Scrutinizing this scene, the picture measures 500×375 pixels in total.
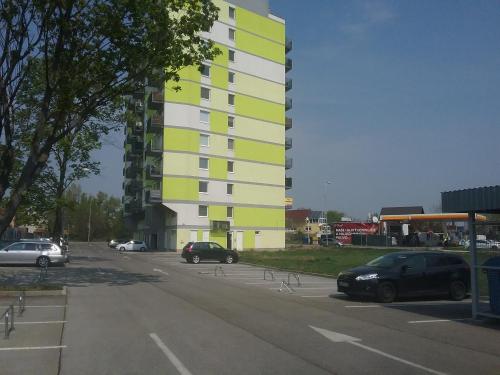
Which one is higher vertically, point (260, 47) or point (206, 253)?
point (260, 47)

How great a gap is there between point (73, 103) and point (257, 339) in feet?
37.8

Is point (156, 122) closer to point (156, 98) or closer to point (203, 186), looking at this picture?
point (156, 98)

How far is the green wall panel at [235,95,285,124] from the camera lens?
66000mm

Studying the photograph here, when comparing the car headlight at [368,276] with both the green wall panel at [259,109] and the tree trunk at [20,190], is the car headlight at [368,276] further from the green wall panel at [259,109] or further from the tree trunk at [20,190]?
the green wall panel at [259,109]

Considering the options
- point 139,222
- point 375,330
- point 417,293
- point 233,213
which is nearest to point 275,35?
point 233,213

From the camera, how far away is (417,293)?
16516 mm

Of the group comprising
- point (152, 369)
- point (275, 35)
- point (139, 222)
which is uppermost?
point (275, 35)

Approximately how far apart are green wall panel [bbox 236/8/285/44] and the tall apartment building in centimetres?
12

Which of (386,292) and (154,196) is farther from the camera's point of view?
(154,196)

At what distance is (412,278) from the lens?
16.4 metres

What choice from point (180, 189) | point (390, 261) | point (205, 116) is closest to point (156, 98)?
point (205, 116)

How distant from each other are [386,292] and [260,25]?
192 ft

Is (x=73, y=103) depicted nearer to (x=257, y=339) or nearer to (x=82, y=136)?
(x=257, y=339)

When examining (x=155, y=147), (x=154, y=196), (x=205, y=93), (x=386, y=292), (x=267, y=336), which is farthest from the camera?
(x=205, y=93)
